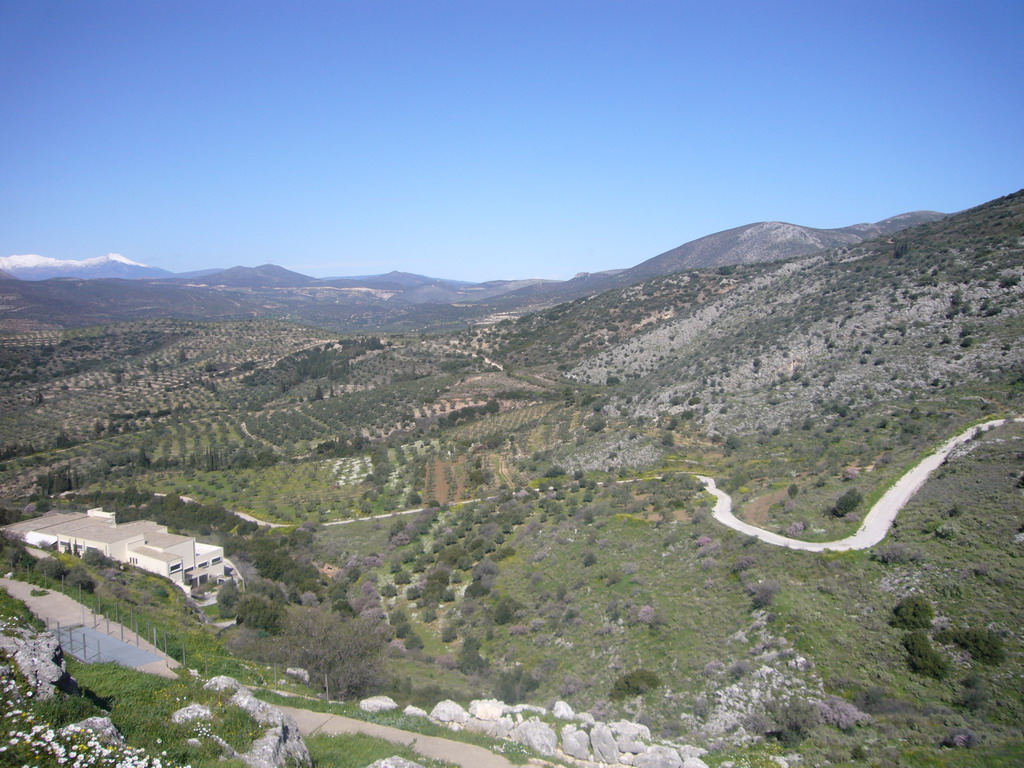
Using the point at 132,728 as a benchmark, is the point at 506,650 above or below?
below

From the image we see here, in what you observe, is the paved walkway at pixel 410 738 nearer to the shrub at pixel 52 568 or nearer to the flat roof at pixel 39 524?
the shrub at pixel 52 568

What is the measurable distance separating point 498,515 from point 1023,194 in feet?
201

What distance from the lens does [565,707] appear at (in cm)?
1503

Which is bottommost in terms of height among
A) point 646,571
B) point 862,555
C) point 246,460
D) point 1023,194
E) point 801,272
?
point 246,460

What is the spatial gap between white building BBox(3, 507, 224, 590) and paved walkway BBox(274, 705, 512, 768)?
19.8 metres

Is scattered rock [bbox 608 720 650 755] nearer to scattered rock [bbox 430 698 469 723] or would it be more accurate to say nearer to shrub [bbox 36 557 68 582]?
scattered rock [bbox 430 698 469 723]

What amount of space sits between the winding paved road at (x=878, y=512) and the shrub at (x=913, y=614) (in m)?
3.66

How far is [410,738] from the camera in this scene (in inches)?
494

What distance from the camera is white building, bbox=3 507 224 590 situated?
29.4 m

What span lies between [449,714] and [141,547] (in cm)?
2450

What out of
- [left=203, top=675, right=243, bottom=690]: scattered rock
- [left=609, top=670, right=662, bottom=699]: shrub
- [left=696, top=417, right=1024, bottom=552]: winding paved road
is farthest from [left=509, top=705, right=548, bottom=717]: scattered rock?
[left=696, top=417, right=1024, bottom=552]: winding paved road

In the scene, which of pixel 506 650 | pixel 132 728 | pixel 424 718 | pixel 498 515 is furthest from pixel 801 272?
pixel 132 728

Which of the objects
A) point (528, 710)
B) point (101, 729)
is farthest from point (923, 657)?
point (101, 729)

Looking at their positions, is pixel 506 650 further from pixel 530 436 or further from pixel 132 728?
pixel 530 436
